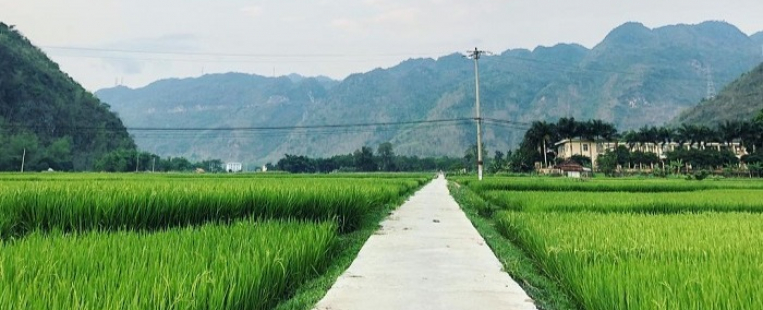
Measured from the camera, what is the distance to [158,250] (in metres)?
3.01

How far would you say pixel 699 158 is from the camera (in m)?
71.5

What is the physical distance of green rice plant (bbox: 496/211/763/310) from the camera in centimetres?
212

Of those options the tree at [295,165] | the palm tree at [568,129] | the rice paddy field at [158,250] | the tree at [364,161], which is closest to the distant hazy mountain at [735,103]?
the palm tree at [568,129]

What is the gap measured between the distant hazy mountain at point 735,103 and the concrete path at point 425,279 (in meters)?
113

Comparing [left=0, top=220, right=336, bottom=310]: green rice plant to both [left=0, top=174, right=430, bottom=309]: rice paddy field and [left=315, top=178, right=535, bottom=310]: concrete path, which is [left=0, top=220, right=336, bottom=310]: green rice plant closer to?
[left=0, top=174, right=430, bottom=309]: rice paddy field

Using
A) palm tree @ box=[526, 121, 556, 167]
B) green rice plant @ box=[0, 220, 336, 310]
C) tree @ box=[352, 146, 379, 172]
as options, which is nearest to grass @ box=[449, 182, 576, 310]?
green rice plant @ box=[0, 220, 336, 310]

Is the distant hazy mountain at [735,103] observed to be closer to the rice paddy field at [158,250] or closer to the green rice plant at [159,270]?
the rice paddy field at [158,250]

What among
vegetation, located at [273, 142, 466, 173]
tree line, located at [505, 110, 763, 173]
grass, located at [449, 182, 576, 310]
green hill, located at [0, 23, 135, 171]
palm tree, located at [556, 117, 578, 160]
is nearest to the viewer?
grass, located at [449, 182, 576, 310]

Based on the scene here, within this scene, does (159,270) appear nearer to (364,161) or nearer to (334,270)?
(334,270)

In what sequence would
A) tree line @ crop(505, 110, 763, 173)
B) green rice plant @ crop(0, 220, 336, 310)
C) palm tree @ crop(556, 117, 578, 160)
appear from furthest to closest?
1. palm tree @ crop(556, 117, 578, 160)
2. tree line @ crop(505, 110, 763, 173)
3. green rice plant @ crop(0, 220, 336, 310)

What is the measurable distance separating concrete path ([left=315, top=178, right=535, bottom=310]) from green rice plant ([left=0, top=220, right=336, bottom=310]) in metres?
0.41

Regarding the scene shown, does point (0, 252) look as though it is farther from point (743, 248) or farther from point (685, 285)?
point (743, 248)

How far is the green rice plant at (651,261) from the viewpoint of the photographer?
6.94 feet

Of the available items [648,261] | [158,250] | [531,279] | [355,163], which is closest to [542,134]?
[355,163]
